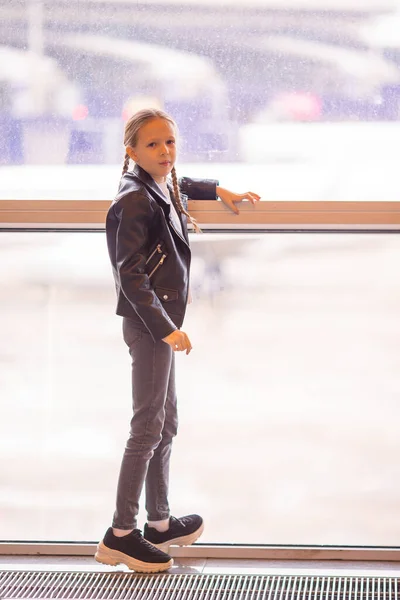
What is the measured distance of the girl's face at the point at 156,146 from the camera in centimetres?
294

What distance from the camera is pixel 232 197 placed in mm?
3154

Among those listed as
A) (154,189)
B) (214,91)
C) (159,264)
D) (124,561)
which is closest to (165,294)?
(159,264)

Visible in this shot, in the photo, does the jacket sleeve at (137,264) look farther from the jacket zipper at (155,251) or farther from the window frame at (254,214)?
the window frame at (254,214)

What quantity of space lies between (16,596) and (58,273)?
114 centimetres

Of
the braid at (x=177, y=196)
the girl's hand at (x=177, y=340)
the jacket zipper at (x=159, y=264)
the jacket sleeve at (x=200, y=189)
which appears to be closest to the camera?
the girl's hand at (x=177, y=340)

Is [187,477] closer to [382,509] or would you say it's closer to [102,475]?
[102,475]

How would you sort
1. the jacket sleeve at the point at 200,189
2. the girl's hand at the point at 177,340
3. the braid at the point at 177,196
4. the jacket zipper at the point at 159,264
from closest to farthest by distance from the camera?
the girl's hand at the point at 177,340 < the jacket zipper at the point at 159,264 < the braid at the point at 177,196 < the jacket sleeve at the point at 200,189

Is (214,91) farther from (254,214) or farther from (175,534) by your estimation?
(175,534)

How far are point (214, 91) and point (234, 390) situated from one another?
1.10 m

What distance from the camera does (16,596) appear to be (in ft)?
9.98

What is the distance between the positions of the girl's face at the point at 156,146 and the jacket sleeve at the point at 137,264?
0.13 m

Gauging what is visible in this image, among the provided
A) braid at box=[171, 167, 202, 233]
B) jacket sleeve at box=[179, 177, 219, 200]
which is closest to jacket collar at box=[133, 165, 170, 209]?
braid at box=[171, 167, 202, 233]

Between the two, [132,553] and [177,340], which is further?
[132,553]

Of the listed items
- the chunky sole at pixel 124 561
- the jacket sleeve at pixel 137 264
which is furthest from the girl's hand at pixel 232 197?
the chunky sole at pixel 124 561
